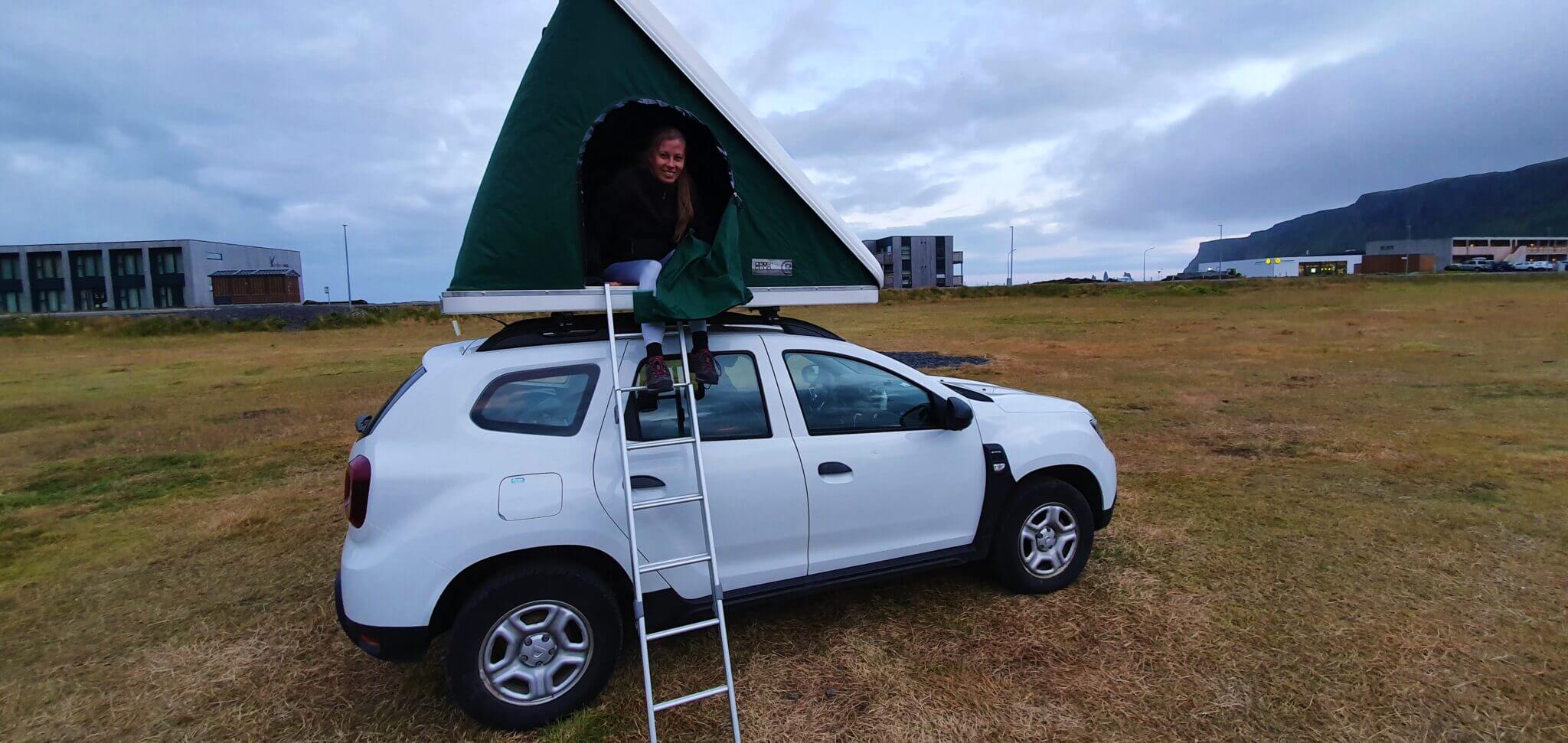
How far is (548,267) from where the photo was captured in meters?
3.75

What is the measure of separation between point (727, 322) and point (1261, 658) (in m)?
3.23

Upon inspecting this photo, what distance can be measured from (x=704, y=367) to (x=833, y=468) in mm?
852

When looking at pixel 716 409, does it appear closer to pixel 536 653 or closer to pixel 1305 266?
pixel 536 653

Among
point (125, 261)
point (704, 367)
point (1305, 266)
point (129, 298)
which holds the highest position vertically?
point (125, 261)

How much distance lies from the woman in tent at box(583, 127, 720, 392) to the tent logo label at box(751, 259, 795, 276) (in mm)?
495

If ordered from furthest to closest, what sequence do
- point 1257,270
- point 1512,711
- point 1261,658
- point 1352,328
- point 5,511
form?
point 1257,270, point 1352,328, point 5,511, point 1261,658, point 1512,711

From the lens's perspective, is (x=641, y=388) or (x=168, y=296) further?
(x=168, y=296)

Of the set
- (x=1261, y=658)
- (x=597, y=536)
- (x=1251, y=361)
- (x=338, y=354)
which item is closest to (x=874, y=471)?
(x=597, y=536)

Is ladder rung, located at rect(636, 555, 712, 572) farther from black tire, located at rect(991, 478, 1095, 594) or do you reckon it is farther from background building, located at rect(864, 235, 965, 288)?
background building, located at rect(864, 235, 965, 288)

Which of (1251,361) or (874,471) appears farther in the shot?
(1251,361)

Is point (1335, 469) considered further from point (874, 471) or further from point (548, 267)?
point (548, 267)

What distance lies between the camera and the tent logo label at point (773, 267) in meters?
4.21

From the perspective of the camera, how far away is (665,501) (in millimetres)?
3328

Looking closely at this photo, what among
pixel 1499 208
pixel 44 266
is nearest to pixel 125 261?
pixel 44 266
